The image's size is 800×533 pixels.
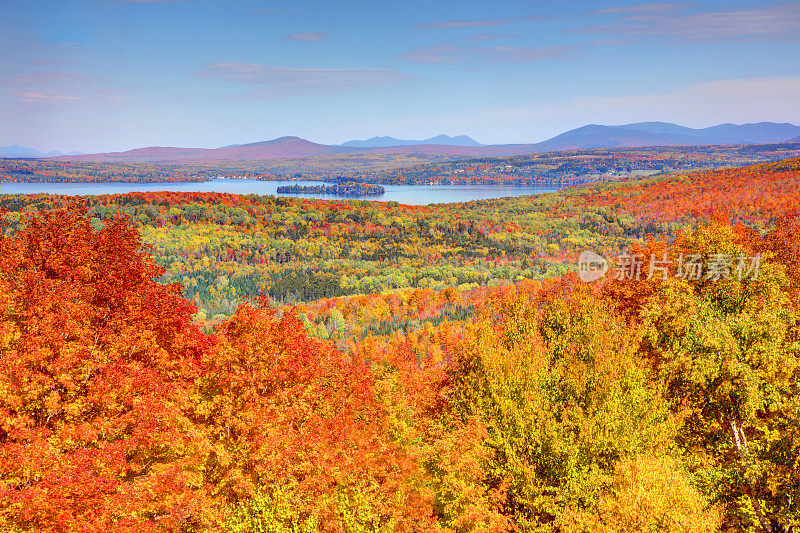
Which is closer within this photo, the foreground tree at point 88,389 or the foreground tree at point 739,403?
the foreground tree at point 88,389

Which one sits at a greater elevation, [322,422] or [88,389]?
[88,389]

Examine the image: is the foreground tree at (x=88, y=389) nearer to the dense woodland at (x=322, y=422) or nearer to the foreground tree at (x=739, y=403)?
the dense woodland at (x=322, y=422)

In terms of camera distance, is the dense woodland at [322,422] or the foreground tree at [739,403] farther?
the foreground tree at [739,403]

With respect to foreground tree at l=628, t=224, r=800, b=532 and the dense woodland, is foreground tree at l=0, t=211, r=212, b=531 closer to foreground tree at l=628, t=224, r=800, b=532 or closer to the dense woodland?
the dense woodland

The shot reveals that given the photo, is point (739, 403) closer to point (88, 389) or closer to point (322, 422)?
point (322, 422)

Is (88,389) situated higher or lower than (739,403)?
higher

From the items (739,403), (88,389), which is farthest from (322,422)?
(739,403)

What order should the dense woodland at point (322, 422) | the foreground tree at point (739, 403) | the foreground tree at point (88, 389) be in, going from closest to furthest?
the foreground tree at point (88, 389) < the dense woodland at point (322, 422) < the foreground tree at point (739, 403)

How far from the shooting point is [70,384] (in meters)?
15.9

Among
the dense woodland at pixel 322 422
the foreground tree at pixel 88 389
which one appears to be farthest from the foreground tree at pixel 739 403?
the foreground tree at pixel 88 389

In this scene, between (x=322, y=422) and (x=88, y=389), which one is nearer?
(x=88, y=389)

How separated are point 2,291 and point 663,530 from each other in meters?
24.5

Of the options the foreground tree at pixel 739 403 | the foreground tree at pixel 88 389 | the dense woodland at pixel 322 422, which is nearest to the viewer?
the foreground tree at pixel 88 389

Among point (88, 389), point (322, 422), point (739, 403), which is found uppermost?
point (88, 389)
